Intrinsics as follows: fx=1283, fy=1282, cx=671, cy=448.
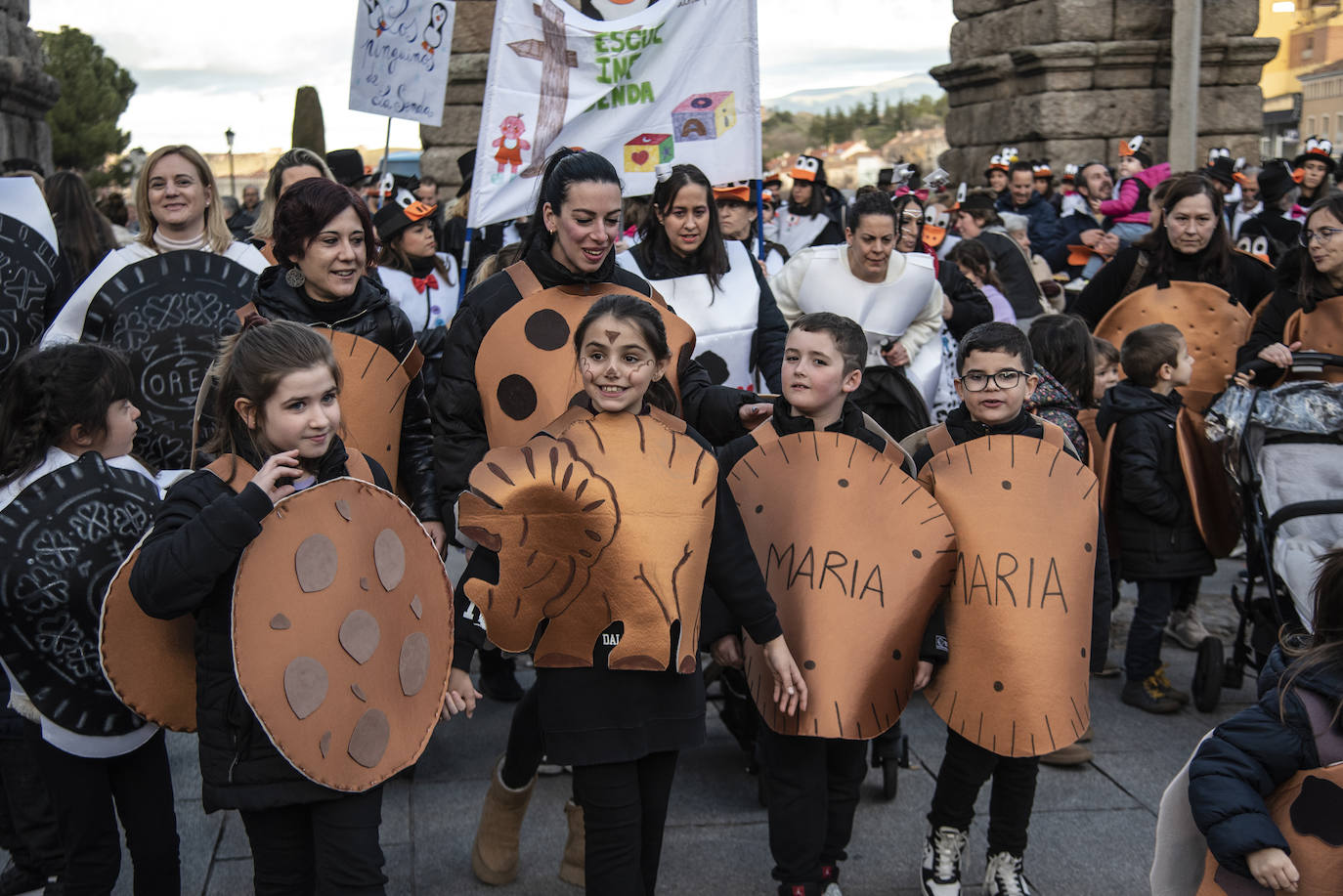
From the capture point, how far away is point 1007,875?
3545 millimetres

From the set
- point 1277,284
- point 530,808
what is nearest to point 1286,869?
point 530,808

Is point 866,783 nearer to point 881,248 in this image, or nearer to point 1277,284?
point 881,248

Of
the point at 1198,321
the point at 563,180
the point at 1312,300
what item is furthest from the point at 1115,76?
the point at 563,180

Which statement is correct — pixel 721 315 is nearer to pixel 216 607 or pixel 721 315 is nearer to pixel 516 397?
pixel 516 397

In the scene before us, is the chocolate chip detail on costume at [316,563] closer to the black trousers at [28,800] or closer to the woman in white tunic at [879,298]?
the black trousers at [28,800]

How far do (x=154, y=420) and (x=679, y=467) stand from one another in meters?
1.71

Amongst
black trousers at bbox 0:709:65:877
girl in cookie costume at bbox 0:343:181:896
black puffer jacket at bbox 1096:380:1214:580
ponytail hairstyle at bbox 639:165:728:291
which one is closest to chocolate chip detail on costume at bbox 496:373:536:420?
girl in cookie costume at bbox 0:343:181:896

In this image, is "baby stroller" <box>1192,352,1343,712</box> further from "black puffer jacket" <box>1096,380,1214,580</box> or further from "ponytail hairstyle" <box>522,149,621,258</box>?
"ponytail hairstyle" <box>522,149,621,258</box>

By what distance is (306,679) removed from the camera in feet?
8.74

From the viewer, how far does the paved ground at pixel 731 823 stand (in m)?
3.75

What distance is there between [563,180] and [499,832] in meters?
1.85

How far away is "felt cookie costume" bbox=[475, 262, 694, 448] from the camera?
11.0 ft

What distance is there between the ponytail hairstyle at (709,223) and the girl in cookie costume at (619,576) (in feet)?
4.95

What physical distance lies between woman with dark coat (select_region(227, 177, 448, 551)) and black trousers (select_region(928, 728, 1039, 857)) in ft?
4.98
